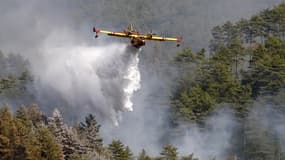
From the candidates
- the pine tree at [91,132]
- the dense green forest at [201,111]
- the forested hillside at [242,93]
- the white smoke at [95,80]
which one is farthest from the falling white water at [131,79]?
the forested hillside at [242,93]

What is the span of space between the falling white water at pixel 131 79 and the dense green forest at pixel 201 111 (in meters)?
3.05

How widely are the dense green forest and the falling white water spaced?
305 cm

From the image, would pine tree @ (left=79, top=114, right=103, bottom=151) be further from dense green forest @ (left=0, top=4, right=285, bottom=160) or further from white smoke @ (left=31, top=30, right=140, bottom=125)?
white smoke @ (left=31, top=30, right=140, bottom=125)

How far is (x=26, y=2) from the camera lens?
189750 mm

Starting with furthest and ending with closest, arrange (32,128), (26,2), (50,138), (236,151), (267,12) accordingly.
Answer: (26,2) → (267,12) → (236,151) → (32,128) → (50,138)

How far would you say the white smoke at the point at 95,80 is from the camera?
6338 cm

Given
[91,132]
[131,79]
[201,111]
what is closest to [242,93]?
[201,111]

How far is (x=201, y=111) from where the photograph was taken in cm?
7675

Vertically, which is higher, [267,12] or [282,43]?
[267,12]

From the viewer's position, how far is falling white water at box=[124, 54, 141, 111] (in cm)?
6259

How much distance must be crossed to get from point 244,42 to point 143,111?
2559 cm

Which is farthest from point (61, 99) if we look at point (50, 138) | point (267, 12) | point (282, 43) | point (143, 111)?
point (267, 12)

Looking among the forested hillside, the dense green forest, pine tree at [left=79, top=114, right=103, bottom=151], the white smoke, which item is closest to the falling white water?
the white smoke

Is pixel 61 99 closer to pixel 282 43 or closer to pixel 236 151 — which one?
pixel 236 151
